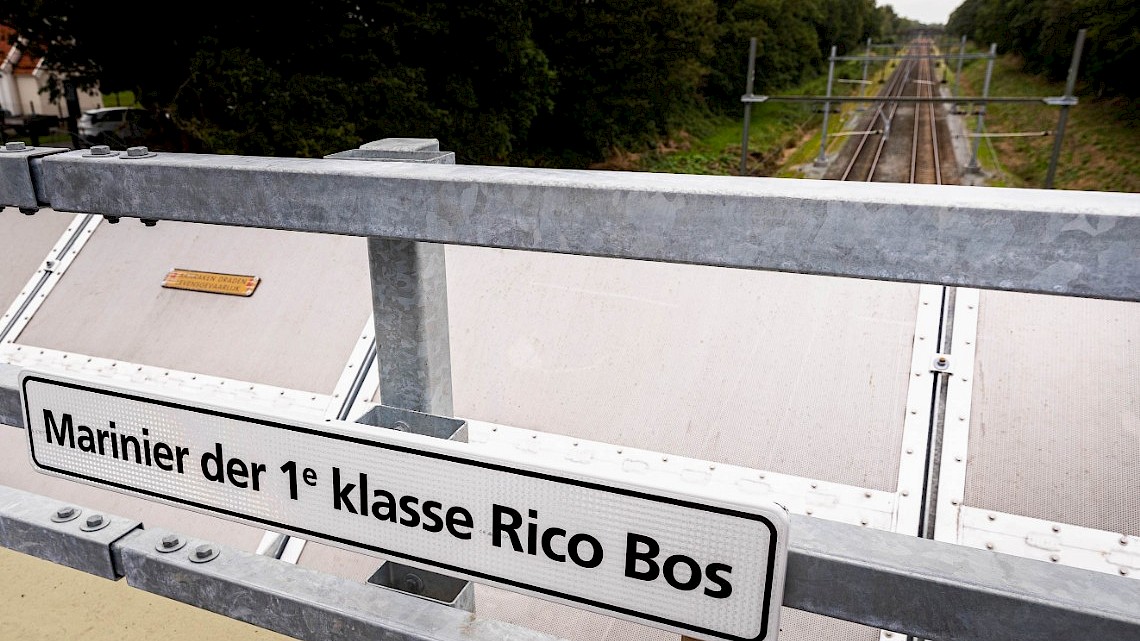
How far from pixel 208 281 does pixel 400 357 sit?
2.31 m

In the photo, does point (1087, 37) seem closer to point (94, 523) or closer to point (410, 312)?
point (410, 312)

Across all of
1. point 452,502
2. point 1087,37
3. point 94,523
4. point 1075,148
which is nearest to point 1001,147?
point 1075,148

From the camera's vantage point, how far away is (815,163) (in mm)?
27875

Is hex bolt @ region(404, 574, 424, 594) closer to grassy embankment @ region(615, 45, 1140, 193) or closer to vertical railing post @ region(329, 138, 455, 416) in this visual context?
vertical railing post @ region(329, 138, 455, 416)

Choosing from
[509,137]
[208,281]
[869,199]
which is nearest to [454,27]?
[509,137]

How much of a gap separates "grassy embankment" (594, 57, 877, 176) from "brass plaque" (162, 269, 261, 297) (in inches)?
893

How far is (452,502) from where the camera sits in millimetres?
1282

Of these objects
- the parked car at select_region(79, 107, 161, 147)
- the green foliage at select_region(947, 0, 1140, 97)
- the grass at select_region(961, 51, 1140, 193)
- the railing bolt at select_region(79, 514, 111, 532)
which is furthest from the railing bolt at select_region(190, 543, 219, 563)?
the green foliage at select_region(947, 0, 1140, 97)

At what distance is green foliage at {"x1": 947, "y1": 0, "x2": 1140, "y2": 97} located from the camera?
97.2 feet

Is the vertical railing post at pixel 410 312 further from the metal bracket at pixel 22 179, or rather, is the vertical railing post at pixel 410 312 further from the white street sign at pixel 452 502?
the metal bracket at pixel 22 179

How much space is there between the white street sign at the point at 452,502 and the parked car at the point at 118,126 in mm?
15612

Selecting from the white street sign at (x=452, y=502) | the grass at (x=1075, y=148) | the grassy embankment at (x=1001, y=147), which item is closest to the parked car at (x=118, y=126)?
the grassy embankment at (x=1001, y=147)

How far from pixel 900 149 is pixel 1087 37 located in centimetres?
1028

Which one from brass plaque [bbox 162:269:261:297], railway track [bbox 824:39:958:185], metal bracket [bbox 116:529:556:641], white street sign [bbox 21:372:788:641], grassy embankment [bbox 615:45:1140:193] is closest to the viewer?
white street sign [bbox 21:372:788:641]
